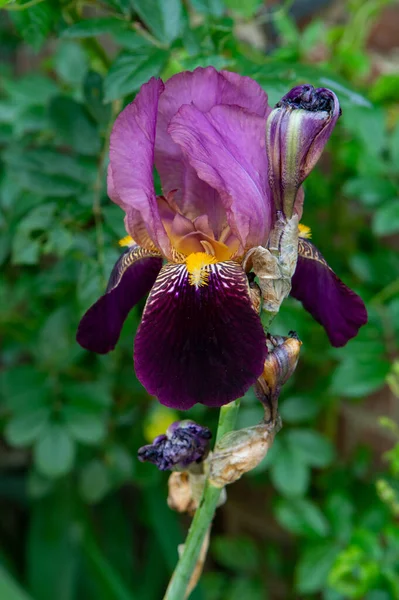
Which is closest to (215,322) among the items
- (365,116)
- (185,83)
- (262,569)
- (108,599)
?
(185,83)

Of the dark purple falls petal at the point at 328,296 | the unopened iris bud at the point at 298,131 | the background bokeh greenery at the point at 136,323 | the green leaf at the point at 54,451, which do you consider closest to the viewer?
the unopened iris bud at the point at 298,131

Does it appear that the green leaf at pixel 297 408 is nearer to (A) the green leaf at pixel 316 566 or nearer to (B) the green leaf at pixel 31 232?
(A) the green leaf at pixel 316 566

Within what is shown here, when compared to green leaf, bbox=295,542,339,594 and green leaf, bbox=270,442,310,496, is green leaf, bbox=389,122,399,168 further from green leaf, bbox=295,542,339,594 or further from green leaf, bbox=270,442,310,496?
green leaf, bbox=295,542,339,594

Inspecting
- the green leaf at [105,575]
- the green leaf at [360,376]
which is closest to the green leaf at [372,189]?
the green leaf at [360,376]

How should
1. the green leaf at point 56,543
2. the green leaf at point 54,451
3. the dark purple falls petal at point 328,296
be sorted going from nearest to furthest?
1. the dark purple falls petal at point 328,296
2. the green leaf at point 54,451
3. the green leaf at point 56,543

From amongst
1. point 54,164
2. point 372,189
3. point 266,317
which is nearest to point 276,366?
point 266,317

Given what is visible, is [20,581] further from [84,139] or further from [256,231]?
[256,231]
